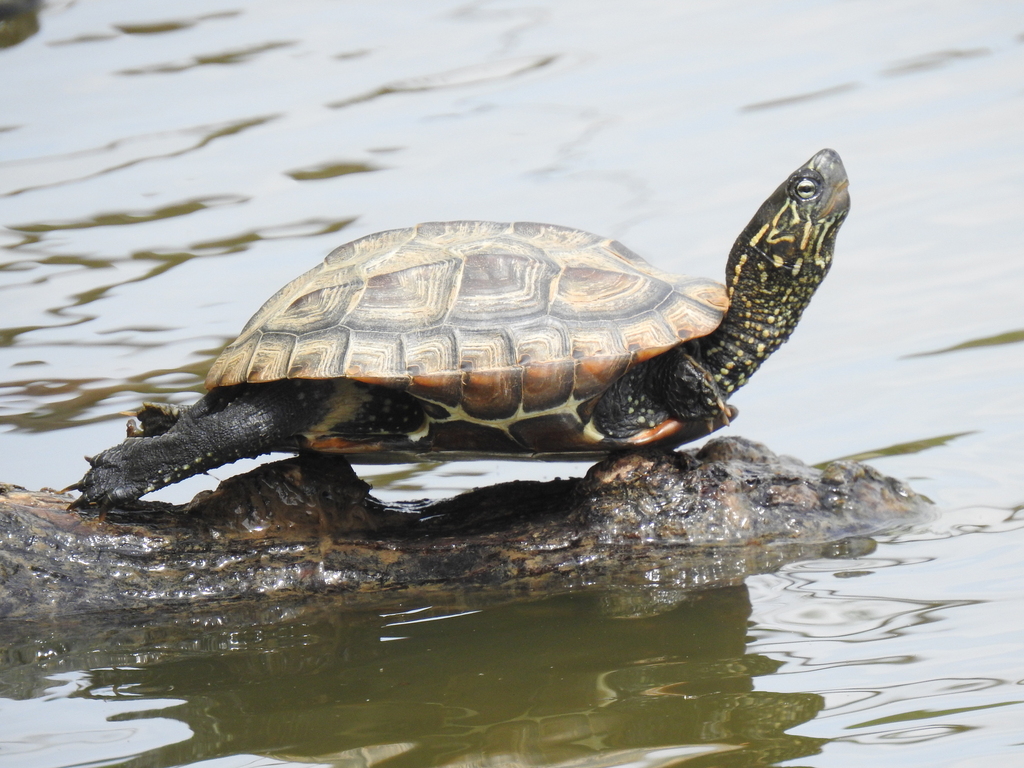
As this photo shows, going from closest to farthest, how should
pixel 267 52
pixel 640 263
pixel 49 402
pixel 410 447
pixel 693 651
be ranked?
pixel 693 651 → pixel 410 447 → pixel 640 263 → pixel 49 402 → pixel 267 52

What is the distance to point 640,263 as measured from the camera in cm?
463

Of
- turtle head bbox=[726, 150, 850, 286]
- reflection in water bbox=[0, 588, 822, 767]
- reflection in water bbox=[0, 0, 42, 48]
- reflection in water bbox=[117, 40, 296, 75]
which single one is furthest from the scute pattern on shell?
reflection in water bbox=[0, 0, 42, 48]

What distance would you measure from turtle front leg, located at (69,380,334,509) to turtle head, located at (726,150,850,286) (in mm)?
1823

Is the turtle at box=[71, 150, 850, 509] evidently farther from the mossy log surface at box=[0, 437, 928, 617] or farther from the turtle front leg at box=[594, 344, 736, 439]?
the mossy log surface at box=[0, 437, 928, 617]

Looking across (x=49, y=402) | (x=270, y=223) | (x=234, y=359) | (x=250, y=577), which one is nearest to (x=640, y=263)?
(x=234, y=359)

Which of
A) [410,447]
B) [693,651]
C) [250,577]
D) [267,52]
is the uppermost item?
[267,52]

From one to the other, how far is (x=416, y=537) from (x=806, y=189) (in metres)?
2.04

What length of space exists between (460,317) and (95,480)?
4.86 feet

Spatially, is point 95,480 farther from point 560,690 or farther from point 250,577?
point 560,690

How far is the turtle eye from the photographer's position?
421cm

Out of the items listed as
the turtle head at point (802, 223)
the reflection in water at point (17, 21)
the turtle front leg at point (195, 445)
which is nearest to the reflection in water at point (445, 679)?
the turtle front leg at point (195, 445)

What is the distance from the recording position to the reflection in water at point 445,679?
10.0ft

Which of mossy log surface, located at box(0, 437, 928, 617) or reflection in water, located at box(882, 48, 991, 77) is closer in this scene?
mossy log surface, located at box(0, 437, 928, 617)

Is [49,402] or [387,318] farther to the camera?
[49,402]
